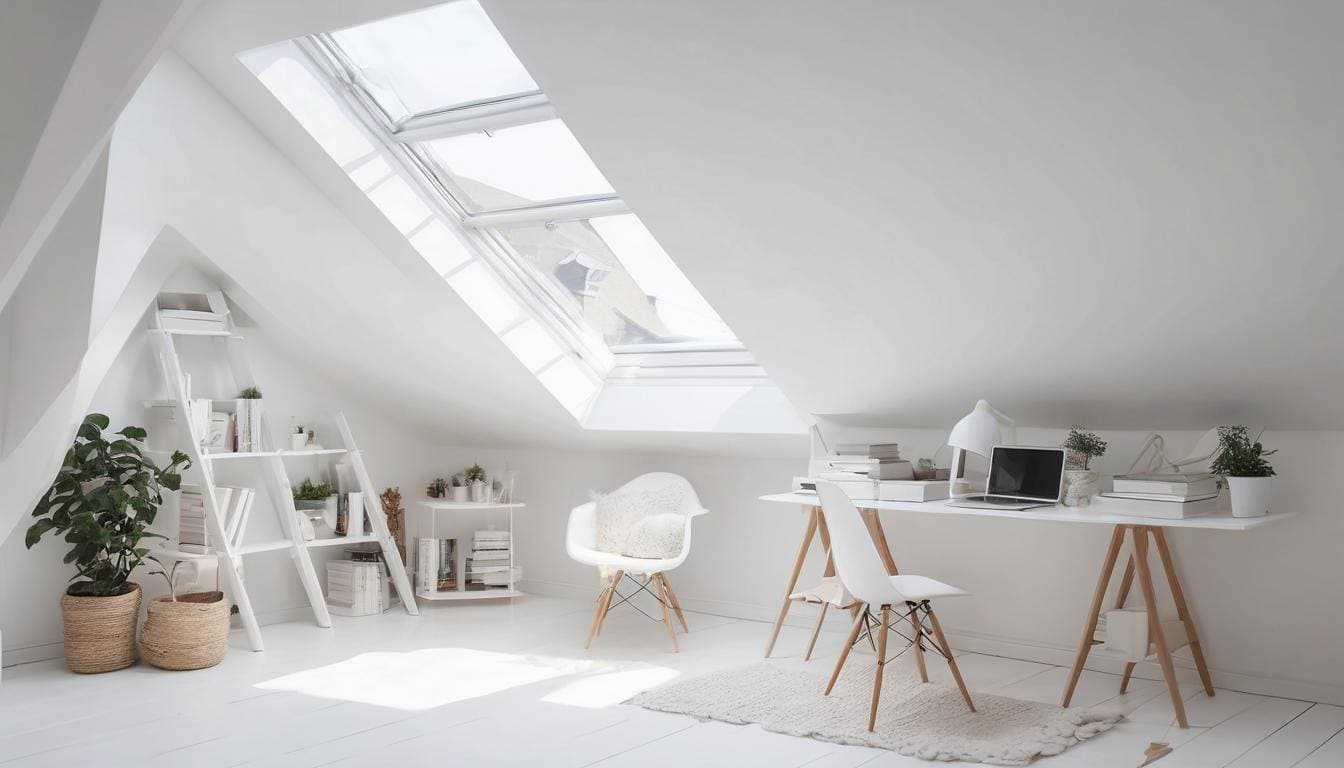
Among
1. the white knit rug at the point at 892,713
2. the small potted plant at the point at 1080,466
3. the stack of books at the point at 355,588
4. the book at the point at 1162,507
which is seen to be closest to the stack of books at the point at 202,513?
the stack of books at the point at 355,588

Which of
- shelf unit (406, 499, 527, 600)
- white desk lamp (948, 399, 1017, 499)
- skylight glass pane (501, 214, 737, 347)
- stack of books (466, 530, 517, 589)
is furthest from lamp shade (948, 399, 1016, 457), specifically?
stack of books (466, 530, 517, 589)

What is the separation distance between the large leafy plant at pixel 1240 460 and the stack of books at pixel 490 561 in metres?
3.41

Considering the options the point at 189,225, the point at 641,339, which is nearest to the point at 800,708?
the point at 641,339

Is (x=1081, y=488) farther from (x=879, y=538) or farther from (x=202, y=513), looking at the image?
(x=202, y=513)

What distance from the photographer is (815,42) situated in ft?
8.98

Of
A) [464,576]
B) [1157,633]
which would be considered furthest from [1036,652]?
[464,576]

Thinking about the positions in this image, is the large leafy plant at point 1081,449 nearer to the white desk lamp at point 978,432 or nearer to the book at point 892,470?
the white desk lamp at point 978,432

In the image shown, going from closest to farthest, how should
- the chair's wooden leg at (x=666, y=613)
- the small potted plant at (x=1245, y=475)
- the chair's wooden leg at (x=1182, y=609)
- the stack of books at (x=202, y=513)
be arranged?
the small potted plant at (x=1245, y=475) → the chair's wooden leg at (x=1182, y=609) → the chair's wooden leg at (x=666, y=613) → the stack of books at (x=202, y=513)

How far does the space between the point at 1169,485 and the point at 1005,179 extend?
47.9 inches

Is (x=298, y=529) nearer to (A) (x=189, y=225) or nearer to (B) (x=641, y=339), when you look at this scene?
(A) (x=189, y=225)

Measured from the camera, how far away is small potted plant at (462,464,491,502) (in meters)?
5.73

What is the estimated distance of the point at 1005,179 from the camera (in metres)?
2.97

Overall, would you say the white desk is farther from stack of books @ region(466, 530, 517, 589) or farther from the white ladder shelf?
the white ladder shelf

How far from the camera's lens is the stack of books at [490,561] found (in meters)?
5.58
